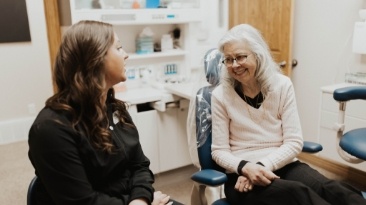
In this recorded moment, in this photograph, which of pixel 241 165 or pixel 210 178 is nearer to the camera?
pixel 210 178

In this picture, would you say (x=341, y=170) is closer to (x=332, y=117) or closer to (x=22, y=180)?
(x=332, y=117)

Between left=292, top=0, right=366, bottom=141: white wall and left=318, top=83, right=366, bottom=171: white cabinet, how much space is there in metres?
0.26

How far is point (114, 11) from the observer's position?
2.46 metres

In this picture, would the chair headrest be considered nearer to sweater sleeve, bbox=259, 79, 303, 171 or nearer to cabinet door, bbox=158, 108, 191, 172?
sweater sleeve, bbox=259, 79, 303, 171

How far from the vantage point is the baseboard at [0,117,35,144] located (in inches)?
131

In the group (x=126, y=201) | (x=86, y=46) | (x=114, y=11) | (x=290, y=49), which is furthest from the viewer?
(x=290, y=49)

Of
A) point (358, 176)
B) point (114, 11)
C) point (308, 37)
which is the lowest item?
point (358, 176)

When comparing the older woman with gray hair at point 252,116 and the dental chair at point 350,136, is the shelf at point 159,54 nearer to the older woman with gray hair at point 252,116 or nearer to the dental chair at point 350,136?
the older woman with gray hair at point 252,116

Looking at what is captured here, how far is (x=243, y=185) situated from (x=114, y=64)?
0.68m

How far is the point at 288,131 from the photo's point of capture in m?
1.50

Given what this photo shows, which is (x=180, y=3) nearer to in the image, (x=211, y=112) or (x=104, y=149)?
(x=211, y=112)

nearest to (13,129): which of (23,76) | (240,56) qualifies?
(23,76)

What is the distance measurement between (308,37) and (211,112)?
1.64 metres

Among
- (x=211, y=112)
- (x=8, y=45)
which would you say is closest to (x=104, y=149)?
(x=211, y=112)
